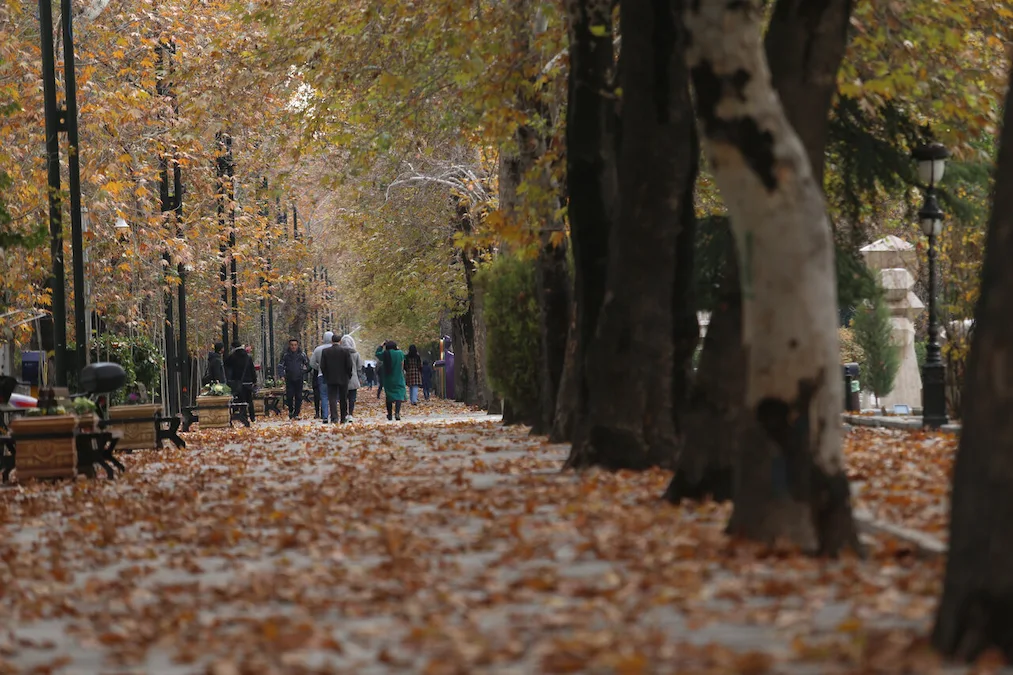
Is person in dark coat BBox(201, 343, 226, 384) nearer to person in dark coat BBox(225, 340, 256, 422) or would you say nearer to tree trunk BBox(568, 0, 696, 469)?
person in dark coat BBox(225, 340, 256, 422)

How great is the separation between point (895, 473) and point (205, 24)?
20.9 meters

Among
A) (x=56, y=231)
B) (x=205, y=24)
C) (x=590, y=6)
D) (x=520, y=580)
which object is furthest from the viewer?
(x=205, y=24)

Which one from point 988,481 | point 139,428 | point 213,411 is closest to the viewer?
point 988,481

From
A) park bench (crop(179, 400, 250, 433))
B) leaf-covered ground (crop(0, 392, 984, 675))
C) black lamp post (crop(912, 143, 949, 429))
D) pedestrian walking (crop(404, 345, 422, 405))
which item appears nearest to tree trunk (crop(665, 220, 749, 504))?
leaf-covered ground (crop(0, 392, 984, 675))

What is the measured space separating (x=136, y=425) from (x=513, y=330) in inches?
232

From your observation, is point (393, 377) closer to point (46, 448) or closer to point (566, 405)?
point (566, 405)

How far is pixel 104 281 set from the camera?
116 ft

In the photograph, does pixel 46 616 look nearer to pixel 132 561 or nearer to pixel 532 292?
pixel 132 561

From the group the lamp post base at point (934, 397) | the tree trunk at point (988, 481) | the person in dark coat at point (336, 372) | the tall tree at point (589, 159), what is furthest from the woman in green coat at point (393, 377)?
the tree trunk at point (988, 481)

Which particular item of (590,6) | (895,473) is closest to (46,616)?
(895,473)

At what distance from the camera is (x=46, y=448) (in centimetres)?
1916

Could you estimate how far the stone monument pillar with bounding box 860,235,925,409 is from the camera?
1244 inches

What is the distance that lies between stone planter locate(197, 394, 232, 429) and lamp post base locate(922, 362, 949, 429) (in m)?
16.9

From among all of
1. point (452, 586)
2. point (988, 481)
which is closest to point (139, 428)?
point (452, 586)
